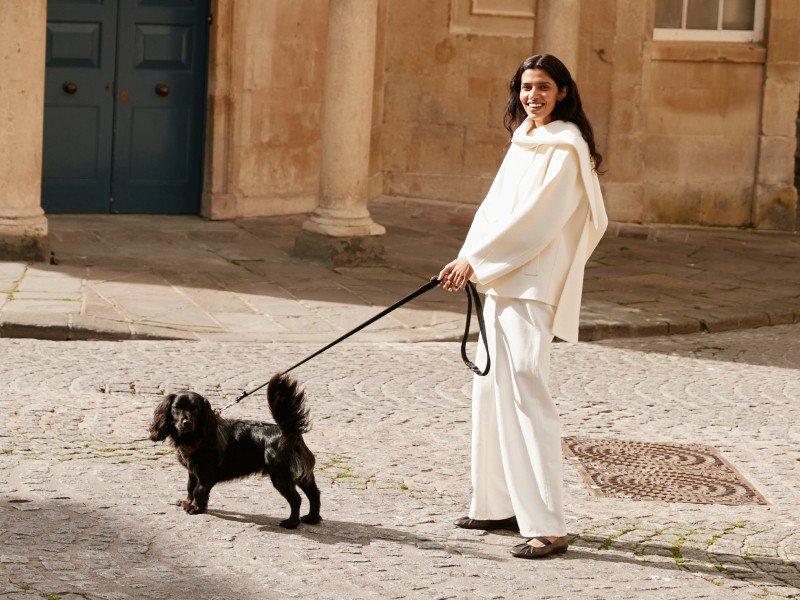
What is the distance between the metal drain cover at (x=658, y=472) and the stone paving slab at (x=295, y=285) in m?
2.77

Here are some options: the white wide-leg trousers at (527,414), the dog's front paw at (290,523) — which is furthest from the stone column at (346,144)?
the white wide-leg trousers at (527,414)

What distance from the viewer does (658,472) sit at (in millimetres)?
6688

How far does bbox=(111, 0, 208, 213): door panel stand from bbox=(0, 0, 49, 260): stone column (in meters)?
2.74

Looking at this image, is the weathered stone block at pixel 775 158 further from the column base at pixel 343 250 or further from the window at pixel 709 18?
the column base at pixel 343 250

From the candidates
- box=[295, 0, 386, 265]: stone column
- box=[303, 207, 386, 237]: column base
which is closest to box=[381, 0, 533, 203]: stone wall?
box=[295, 0, 386, 265]: stone column

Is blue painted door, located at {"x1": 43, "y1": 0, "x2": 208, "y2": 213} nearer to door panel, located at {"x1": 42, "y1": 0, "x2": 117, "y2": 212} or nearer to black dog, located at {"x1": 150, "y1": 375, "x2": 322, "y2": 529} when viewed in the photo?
door panel, located at {"x1": 42, "y1": 0, "x2": 117, "y2": 212}

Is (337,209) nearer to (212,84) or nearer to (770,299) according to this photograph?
(212,84)

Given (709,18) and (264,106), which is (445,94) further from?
(709,18)

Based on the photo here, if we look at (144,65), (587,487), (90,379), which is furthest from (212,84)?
(587,487)

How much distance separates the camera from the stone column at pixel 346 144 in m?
11.9

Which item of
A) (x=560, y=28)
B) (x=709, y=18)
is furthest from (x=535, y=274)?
(x=709, y=18)

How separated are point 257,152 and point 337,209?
2516 millimetres

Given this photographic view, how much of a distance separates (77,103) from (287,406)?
350 inches

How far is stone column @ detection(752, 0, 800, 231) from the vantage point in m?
15.6
